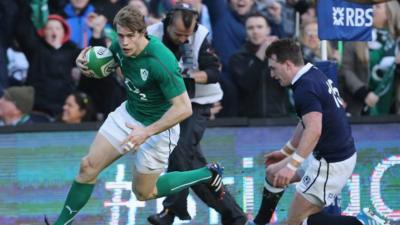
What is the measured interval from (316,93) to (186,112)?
1043 mm

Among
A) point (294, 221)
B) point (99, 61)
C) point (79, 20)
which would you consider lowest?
point (294, 221)

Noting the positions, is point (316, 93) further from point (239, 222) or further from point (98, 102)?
point (98, 102)

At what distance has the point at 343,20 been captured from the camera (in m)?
10.2

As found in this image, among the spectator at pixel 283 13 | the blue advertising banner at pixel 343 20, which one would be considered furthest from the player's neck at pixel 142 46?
the spectator at pixel 283 13

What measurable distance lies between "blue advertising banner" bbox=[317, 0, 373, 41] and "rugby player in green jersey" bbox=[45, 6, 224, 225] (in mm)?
1695

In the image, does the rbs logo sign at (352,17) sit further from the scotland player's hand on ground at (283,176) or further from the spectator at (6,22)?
the spectator at (6,22)

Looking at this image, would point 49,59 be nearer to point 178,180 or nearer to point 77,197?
point 178,180

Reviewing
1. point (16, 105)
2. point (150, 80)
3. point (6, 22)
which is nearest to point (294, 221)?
point (150, 80)

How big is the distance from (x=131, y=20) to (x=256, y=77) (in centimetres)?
302

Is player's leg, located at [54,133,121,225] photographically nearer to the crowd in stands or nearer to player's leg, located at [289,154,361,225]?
player's leg, located at [289,154,361,225]

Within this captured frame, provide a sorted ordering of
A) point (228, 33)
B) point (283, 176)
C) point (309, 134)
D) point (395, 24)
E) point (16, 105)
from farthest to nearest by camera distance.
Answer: point (395, 24), point (228, 33), point (16, 105), point (283, 176), point (309, 134)

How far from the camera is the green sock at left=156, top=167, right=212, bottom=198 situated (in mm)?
9578

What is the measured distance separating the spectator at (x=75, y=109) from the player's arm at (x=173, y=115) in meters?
2.58

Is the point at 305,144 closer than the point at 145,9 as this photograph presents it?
Yes
